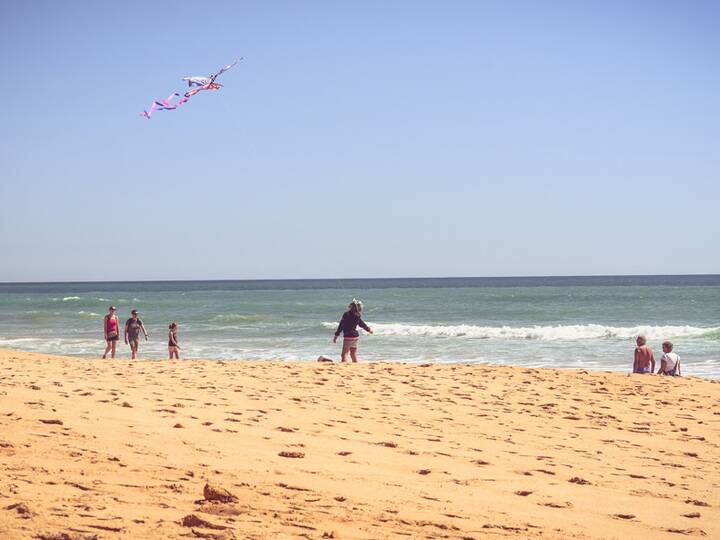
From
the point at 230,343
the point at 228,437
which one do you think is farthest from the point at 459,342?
the point at 228,437

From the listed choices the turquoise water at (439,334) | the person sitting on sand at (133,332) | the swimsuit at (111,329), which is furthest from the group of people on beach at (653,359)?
the swimsuit at (111,329)

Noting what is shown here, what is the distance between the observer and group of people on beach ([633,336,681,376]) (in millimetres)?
13188

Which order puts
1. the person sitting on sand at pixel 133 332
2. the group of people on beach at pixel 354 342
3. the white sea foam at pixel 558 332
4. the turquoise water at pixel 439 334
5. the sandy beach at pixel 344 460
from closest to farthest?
the sandy beach at pixel 344 460, the group of people on beach at pixel 354 342, the person sitting on sand at pixel 133 332, the turquoise water at pixel 439 334, the white sea foam at pixel 558 332

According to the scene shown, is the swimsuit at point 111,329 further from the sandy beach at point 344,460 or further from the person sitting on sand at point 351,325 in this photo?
the sandy beach at point 344,460

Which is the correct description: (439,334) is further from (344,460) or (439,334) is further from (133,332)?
(344,460)

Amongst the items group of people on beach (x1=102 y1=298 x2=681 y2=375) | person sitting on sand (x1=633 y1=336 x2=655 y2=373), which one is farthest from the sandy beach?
person sitting on sand (x1=633 y1=336 x2=655 y2=373)

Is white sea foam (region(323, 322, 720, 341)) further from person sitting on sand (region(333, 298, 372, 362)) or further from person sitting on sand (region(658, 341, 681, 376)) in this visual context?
person sitting on sand (region(333, 298, 372, 362))

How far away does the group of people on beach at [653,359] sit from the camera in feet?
43.3

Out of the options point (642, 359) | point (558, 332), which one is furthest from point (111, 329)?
point (558, 332)

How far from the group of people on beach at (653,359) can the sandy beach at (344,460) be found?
7.07ft

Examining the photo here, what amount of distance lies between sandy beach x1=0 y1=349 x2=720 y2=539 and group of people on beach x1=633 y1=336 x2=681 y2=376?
2.16 metres

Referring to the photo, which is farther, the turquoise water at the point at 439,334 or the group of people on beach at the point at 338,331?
the turquoise water at the point at 439,334

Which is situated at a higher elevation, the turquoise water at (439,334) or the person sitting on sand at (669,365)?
the person sitting on sand at (669,365)

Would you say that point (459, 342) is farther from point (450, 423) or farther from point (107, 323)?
point (450, 423)
